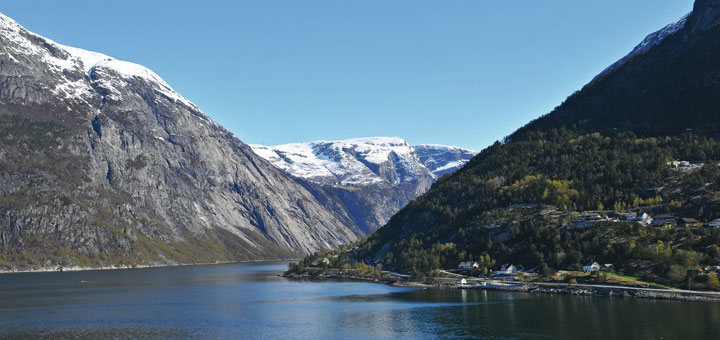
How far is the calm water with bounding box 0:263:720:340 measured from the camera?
109 m

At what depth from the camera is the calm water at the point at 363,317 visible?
108562mm

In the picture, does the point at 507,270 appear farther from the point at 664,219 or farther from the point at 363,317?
the point at 363,317

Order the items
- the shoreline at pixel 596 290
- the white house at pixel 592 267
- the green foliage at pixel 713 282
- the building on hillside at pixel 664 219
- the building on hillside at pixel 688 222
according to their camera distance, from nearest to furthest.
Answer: the shoreline at pixel 596 290
the green foliage at pixel 713 282
the white house at pixel 592 267
the building on hillside at pixel 688 222
the building on hillside at pixel 664 219

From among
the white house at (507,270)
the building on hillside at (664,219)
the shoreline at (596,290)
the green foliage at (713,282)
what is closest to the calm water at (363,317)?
the shoreline at (596,290)

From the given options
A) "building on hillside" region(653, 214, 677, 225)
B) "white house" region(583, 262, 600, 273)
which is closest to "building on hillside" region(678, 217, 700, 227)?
"building on hillside" region(653, 214, 677, 225)

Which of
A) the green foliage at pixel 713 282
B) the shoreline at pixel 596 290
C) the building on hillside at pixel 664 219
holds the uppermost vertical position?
the building on hillside at pixel 664 219

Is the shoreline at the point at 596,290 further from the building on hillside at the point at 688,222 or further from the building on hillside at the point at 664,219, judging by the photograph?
the building on hillside at the point at 664,219

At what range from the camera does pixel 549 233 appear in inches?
7574

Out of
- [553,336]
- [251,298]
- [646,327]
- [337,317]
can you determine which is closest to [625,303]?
[646,327]

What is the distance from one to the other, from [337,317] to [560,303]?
5193 centimetres

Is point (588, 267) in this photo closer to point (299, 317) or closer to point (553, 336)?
point (553, 336)

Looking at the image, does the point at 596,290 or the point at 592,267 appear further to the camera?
the point at 592,267

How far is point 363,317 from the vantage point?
134 meters

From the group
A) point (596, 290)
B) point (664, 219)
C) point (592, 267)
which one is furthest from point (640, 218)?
point (596, 290)
